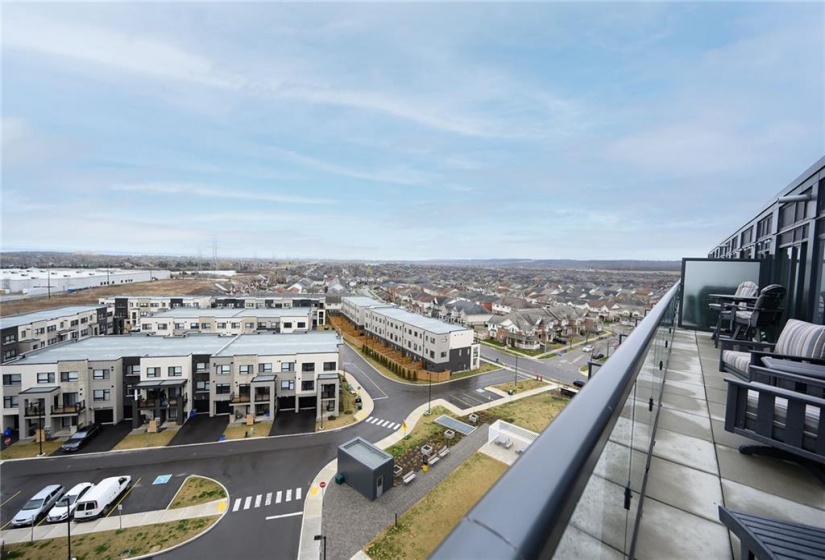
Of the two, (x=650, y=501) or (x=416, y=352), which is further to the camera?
(x=416, y=352)

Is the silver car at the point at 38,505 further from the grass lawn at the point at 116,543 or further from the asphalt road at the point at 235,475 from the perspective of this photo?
the grass lawn at the point at 116,543

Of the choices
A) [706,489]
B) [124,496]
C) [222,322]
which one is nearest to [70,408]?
[124,496]

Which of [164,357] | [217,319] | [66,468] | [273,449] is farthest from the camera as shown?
[217,319]

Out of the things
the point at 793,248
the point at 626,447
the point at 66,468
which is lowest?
the point at 66,468

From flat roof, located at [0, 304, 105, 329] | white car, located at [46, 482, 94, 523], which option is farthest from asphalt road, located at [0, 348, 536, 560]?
flat roof, located at [0, 304, 105, 329]

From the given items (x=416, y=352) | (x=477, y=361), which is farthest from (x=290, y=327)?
(x=477, y=361)

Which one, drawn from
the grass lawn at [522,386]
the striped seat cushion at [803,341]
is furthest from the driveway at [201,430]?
the striped seat cushion at [803,341]

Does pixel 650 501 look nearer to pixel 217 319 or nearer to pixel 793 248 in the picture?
pixel 793 248
